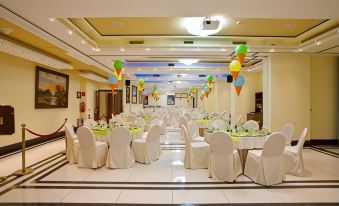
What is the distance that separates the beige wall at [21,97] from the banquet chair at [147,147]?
11.9 ft

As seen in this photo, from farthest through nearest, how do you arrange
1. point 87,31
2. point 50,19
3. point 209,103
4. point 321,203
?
point 209,103, point 87,31, point 50,19, point 321,203

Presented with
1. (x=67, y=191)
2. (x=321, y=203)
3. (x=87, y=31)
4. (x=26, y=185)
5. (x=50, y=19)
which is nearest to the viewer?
Result: (x=321, y=203)

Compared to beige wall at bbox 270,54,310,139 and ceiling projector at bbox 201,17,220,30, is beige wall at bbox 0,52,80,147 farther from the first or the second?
beige wall at bbox 270,54,310,139

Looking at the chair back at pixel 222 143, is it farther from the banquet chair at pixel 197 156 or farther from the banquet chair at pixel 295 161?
the banquet chair at pixel 295 161

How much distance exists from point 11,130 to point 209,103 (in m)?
16.5

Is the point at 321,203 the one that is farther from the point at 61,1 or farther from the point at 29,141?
the point at 29,141

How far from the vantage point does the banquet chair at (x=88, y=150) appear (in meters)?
4.96

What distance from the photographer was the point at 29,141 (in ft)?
24.3

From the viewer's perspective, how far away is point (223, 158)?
418cm

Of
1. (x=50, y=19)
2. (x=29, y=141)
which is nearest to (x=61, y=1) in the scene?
(x=50, y=19)

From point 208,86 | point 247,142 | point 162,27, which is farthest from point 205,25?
point 208,86

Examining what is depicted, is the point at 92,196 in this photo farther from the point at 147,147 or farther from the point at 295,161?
the point at 295,161

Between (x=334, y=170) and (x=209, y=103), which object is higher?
(x=209, y=103)

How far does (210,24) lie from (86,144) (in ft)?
11.4
